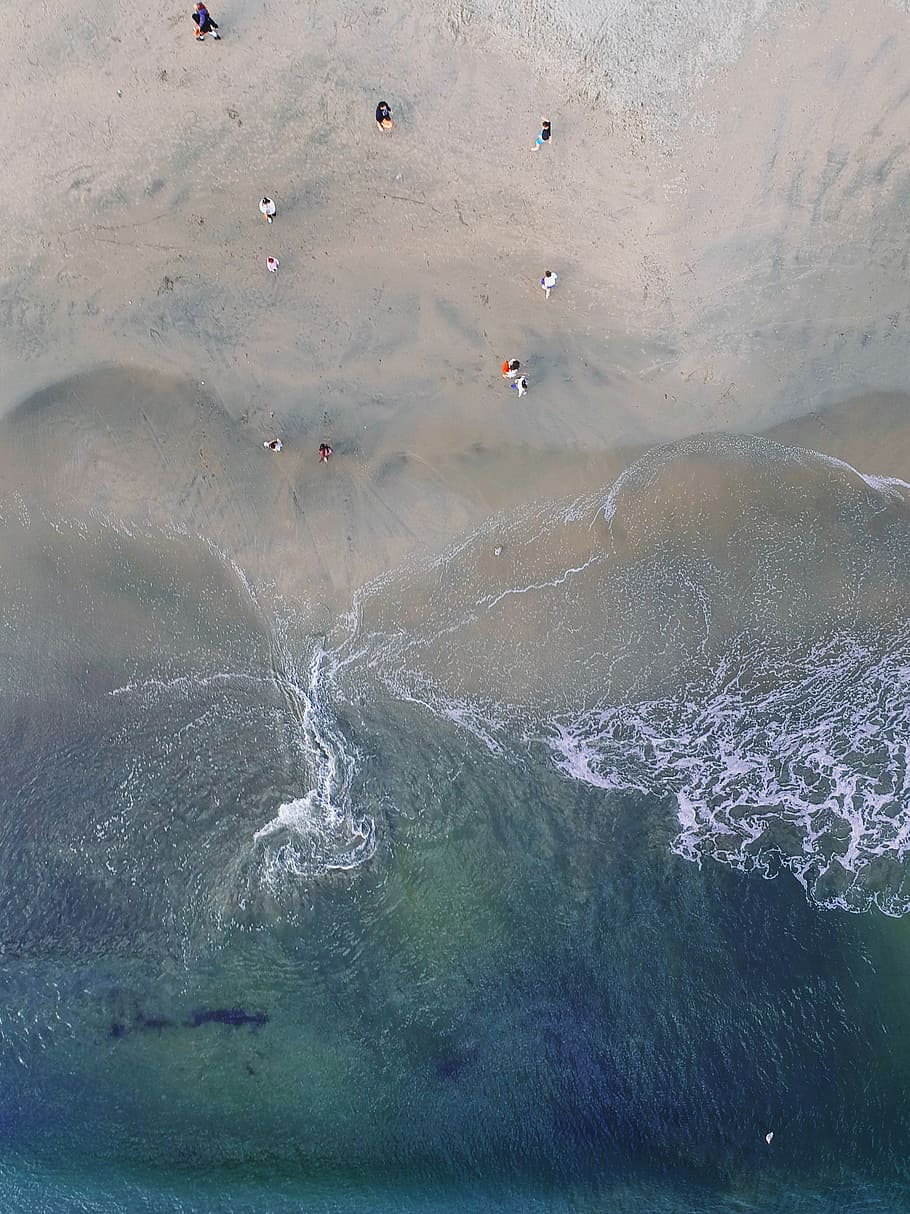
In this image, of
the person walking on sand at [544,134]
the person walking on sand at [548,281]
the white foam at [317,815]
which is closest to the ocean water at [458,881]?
the white foam at [317,815]

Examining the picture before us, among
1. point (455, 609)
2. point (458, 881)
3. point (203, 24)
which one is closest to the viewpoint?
point (203, 24)

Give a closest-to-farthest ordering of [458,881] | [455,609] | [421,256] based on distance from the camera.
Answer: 1. [421,256]
2. [455,609]
3. [458,881]

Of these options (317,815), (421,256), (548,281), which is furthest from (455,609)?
(421,256)

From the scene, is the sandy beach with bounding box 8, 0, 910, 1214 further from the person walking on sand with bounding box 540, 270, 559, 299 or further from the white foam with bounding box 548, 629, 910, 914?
the person walking on sand with bounding box 540, 270, 559, 299

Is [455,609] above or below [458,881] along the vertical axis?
above

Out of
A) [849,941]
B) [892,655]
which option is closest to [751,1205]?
[849,941]

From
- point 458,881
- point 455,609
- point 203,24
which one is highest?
point 203,24

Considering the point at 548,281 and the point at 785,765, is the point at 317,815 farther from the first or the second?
the point at 548,281

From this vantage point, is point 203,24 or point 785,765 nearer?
point 203,24
